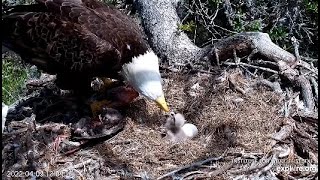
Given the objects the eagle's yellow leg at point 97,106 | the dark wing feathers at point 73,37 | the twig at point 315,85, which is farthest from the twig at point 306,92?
the eagle's yellow leg at point 97,106

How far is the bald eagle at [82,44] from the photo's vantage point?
4.45 metres

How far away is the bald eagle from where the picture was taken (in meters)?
4.45

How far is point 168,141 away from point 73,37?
107 cm

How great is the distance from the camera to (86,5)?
4770mm

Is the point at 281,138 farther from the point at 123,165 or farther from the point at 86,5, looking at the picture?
the point at 86,5

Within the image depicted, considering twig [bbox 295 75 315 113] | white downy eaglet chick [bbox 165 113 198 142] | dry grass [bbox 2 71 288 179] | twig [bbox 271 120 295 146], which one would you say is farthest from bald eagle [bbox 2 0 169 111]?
twig [bbox 295 75 315 113]

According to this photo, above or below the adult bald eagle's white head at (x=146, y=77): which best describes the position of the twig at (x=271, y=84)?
above

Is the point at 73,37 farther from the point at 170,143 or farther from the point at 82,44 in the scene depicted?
the point at 170,143

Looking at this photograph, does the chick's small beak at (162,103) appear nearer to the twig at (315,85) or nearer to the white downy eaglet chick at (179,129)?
the white downy eaglet chick at (179,129)

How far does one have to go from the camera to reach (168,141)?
167 inches

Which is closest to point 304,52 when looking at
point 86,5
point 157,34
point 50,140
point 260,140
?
point 157,34

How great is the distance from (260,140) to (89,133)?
127 centimetres

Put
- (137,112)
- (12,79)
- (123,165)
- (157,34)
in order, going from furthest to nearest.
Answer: (12,79), (157,34), (137,112), (123,165)

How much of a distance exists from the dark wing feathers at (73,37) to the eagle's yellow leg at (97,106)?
0.81 feet
